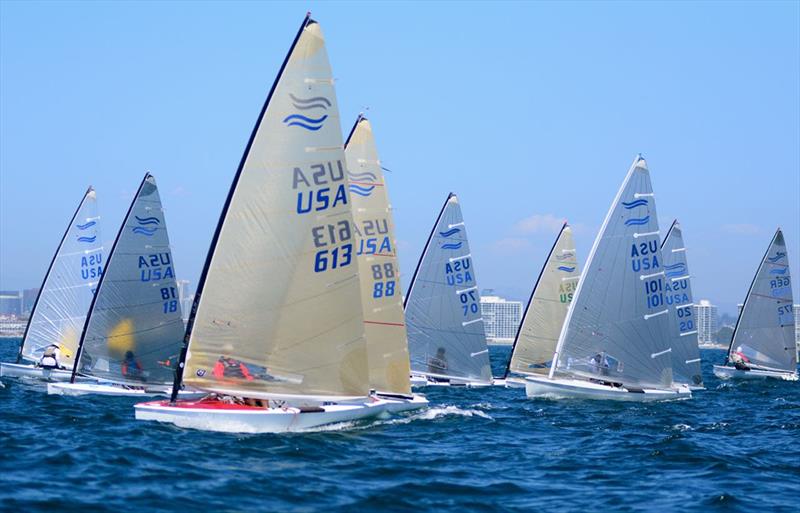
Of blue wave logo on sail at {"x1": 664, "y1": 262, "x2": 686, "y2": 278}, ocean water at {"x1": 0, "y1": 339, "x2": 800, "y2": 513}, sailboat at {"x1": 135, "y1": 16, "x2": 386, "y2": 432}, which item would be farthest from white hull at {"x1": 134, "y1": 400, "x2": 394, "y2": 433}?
blue wave logo on sail at {"x1": 664, "y1": 262, "x2": 686, "y2": 278}

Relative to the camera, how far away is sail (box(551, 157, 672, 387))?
1492 inches

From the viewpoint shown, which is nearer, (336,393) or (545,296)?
(336,393)

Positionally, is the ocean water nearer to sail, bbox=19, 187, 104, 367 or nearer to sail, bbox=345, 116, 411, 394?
sail, bbox=345, 116, 411, 394

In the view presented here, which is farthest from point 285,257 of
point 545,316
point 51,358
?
point 545,316

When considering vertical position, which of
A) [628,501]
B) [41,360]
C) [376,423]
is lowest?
[628,501]

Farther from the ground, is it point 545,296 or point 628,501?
point 545,296

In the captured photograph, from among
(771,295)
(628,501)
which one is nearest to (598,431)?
(628,501)

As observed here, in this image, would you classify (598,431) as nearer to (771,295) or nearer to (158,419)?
(158,419)

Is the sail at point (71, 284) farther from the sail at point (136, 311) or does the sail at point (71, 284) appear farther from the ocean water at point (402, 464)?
the ocean water at point (402, 464)

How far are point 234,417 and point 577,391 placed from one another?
653 inches

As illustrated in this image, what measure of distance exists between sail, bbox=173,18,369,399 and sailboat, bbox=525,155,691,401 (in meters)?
14.3

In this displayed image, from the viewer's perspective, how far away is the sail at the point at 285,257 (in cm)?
2388

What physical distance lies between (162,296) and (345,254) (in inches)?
467

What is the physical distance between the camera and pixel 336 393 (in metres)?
25.6
